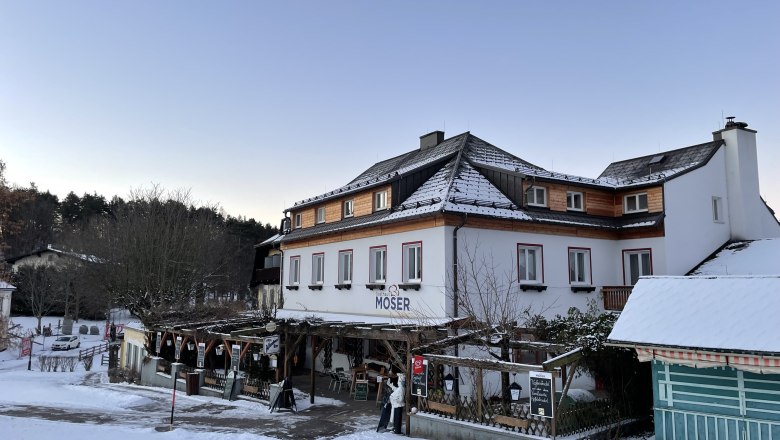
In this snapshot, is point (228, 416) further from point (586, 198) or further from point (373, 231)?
point (586, 198)

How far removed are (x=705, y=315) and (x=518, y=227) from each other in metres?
9.01

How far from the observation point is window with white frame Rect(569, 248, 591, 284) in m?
22.0

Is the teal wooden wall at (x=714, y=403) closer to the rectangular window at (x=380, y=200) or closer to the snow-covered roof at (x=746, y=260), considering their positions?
the snow-covered roof at (x=746, y=260)

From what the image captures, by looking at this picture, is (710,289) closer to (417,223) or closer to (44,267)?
(417,223)

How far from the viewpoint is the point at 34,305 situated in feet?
187

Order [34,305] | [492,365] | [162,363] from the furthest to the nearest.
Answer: [34,305] → [162,363] → [492,365]

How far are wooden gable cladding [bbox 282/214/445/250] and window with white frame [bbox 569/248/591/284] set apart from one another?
628cm

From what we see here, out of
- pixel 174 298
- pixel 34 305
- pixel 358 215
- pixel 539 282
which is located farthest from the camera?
pixel 34 305

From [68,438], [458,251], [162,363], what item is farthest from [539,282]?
[162,363]

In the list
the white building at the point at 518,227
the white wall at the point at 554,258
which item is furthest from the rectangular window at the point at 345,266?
the white wall at the point at 554,258

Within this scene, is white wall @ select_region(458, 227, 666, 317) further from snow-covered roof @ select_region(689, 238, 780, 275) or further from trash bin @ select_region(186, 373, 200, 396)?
trash bin @ select_region(186, 373, 200, 396)

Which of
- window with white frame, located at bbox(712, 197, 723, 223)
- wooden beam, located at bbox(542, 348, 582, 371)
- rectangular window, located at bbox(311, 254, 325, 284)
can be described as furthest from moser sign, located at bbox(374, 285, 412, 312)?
window with white frame, located at bbox(712, 197, 723, 223)

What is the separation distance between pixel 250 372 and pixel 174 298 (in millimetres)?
20593

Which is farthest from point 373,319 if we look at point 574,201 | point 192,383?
point 574,201
